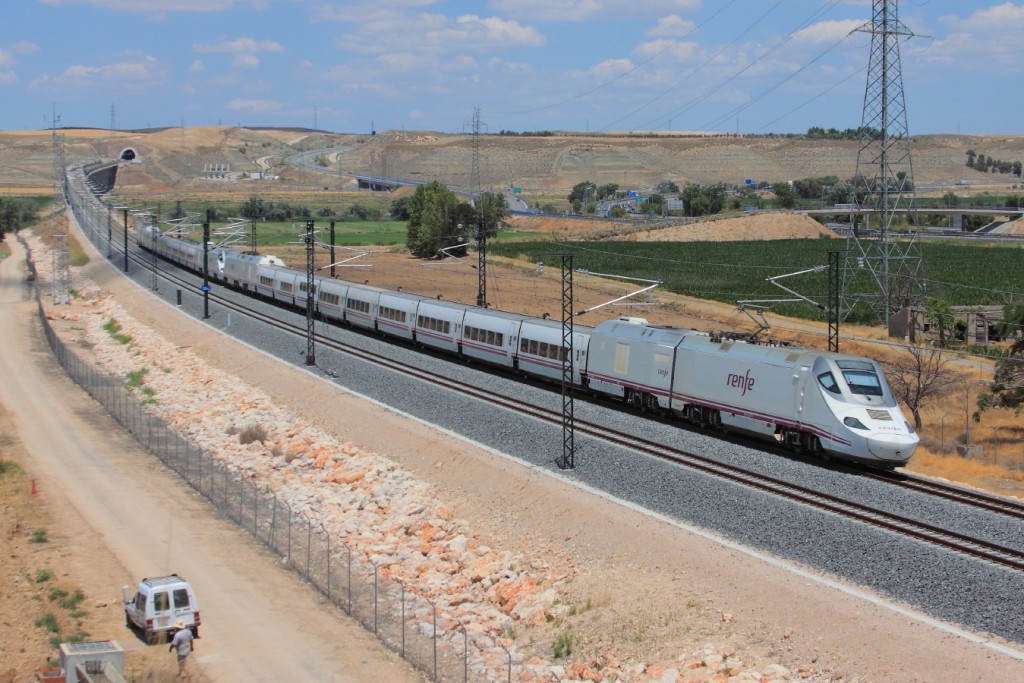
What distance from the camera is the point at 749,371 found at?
3419cm

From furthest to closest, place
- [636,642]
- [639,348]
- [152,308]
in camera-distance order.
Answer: [152,308] < [639,348] < [636,642]

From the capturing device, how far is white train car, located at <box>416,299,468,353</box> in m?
52.4

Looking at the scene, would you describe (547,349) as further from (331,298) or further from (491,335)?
(331,298)

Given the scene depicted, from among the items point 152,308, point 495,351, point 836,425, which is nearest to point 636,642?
point 836,425

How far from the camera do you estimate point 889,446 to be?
30.0 metres

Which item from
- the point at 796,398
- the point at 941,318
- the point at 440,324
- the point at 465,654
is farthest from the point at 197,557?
the point at 941,318

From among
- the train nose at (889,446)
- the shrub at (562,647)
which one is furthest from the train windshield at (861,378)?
the shrub at (562,647)

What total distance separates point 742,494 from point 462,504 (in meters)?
8.85

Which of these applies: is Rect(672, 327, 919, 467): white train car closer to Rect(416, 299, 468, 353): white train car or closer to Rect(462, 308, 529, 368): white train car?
Rect(462, 308, 529, 368): white train car

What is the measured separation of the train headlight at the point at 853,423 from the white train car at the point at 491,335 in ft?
61.8

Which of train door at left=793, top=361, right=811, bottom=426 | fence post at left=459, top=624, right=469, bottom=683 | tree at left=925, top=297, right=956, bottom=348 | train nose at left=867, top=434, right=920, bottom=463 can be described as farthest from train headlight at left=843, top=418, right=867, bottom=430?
tree at left=925, top=297, right=956, bottom=348

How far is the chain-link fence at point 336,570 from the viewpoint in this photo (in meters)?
25.4

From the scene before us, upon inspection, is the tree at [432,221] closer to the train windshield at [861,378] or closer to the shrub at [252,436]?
the shrub at [252,436]

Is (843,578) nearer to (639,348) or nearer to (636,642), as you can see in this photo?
(636,642)
